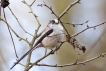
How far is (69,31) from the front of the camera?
A: 1.39 meters

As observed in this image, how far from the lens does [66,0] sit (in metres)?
1.50

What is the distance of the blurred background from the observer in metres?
1.27

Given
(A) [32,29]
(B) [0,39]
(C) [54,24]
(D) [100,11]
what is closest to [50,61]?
(A) [32,29]

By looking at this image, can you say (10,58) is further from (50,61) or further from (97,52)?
(97,52)

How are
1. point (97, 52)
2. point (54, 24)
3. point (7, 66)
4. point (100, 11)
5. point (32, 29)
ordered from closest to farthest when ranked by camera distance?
point (54, 24) → point (7, 66) → point (97, 52) → point (32, 29) → point (100, 11)

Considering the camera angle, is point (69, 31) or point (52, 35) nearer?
point (52, 35)

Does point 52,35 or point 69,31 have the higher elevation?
point 52,35

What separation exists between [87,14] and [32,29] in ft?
1.38

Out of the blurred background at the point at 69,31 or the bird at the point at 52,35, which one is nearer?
the bird at the point at 52,35

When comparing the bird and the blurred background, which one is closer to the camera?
the bird

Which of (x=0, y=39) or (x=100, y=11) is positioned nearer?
(x=0, y=39)

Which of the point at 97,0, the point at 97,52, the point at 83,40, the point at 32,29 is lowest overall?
the point at 97,52

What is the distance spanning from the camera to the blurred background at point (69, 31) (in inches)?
50.1

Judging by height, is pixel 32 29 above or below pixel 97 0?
above
